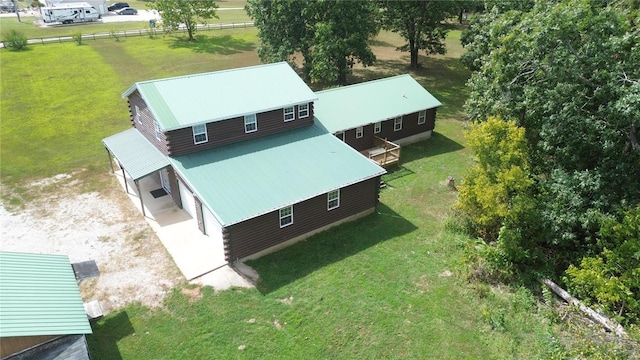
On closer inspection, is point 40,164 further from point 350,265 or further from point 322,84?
point 322,84

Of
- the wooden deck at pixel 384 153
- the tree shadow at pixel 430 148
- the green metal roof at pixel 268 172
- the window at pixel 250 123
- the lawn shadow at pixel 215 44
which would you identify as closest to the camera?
the green metal roof at pixel 268 172

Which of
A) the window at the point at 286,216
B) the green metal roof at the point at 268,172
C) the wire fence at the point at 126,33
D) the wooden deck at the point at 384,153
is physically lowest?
the wooden deck at the point at 384,153

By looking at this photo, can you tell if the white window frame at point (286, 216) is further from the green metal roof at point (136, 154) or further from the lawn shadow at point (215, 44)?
the lawn shadow at point (215, 44)

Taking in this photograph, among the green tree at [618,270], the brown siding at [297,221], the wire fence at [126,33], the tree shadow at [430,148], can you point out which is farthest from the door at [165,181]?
the wire fence at [126,33]

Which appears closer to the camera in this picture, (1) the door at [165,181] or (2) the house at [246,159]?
(2) the house at [246,159]

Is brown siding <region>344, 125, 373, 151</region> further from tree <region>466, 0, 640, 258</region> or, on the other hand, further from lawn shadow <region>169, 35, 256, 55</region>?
lawn shadow <region>169, 35, 256, 55</region>

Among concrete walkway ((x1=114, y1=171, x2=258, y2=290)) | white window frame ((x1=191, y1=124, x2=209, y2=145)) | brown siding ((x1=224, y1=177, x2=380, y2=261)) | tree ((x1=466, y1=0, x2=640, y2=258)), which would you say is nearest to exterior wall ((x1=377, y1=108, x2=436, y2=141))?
brown siding ((x1=224, y1=177, x2=380, y2=261))
